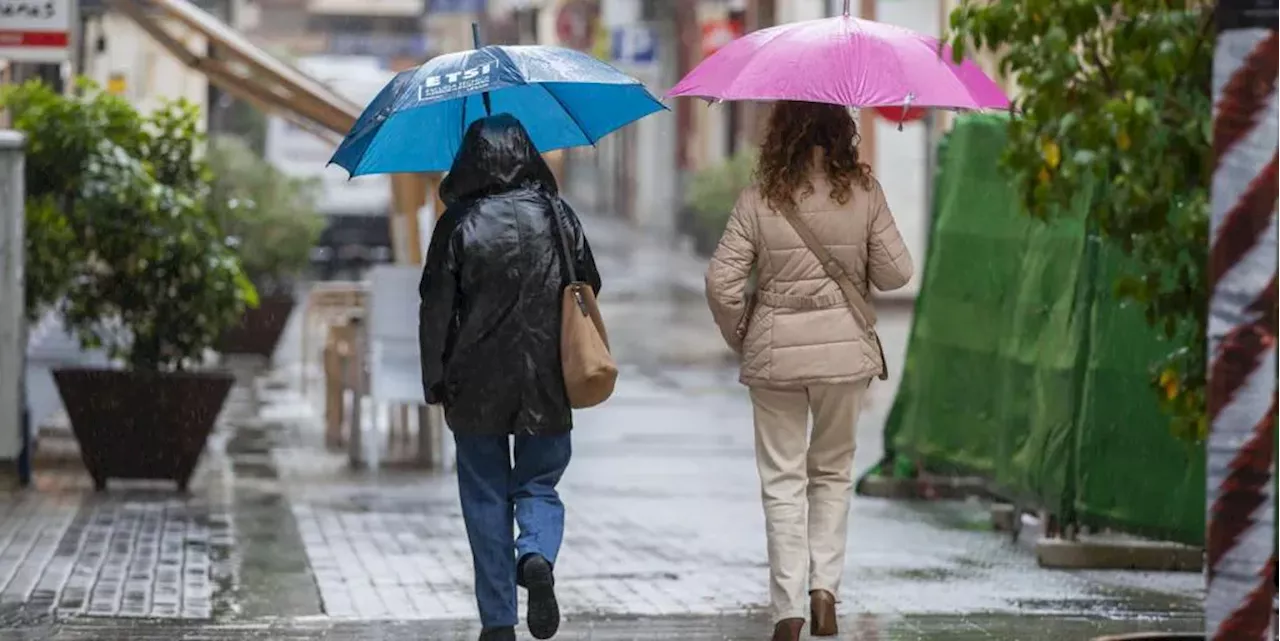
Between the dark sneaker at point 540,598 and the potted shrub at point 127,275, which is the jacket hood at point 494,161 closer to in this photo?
the dark sneaker at point 540,598

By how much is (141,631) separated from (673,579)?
2.46 meters

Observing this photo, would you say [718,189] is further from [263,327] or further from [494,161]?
[494,161]

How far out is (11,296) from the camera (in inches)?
522

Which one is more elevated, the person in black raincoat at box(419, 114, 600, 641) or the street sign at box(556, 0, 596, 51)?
the street sign at box(556, 0, 596, 51)

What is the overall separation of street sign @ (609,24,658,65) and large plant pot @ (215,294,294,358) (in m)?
27.7

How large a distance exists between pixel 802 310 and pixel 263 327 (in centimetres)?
1518

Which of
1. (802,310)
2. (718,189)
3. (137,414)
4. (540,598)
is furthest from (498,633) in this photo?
→ (718,189)

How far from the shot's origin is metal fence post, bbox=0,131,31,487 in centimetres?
1316

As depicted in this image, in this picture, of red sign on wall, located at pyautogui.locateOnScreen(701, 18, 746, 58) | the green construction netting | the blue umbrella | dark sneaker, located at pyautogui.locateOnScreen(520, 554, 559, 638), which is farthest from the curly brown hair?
red sign on wall, located at pyautogui.locateOnScreen(701, 18, 746, 58)

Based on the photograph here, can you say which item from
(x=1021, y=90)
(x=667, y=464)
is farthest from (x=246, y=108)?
(x=1021, y=90)

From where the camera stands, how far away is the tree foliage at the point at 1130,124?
6.85 m

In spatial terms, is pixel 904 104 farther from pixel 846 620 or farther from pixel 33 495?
pixel 33 495

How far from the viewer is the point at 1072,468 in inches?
444

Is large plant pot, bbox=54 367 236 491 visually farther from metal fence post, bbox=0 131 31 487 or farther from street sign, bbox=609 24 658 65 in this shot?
street sign, bbox=609 24 658 65
